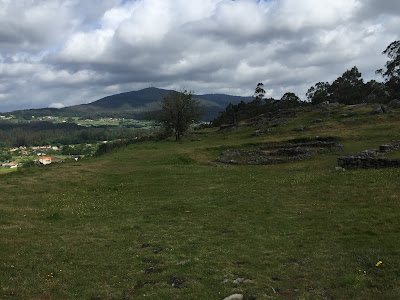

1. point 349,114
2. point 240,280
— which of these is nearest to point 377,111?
point 349,114

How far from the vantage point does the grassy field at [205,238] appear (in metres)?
8.83

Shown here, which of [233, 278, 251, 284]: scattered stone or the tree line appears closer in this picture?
[233, 278, 251, 284]: scattered stone

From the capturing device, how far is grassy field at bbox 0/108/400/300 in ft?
29.0

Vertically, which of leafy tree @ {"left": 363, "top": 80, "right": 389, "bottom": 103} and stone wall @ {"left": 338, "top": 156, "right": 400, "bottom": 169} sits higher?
leafy tree @ {"left": 363, "top": 80, "right": 389, "bottom": 103}

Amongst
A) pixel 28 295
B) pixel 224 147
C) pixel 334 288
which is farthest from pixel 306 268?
pixel 224 147

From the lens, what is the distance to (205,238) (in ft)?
44.4

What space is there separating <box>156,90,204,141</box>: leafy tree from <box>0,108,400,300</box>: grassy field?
4940 cm

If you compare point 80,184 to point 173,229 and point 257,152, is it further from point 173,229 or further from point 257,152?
point 257,152

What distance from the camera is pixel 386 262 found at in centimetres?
943

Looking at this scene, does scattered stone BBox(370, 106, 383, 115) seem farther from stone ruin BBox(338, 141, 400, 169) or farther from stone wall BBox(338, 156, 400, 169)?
stone wall BBox(338, 156, 400, 169)

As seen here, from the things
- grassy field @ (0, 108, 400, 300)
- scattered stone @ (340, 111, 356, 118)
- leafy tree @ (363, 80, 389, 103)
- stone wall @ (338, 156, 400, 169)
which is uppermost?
leafy tree @ (363, 80, 389, 103)

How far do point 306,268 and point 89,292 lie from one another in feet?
24.3

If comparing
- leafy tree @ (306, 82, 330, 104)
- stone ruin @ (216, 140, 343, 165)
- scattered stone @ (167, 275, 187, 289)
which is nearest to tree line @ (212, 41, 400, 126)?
leafy tree @ (306, 82, 330, 104)

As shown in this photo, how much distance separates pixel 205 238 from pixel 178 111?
63404 mm
